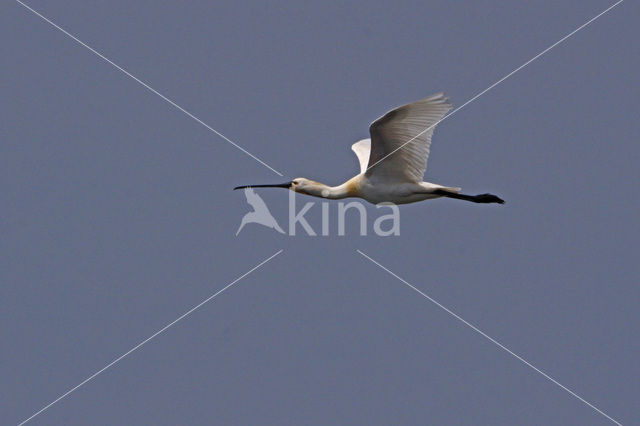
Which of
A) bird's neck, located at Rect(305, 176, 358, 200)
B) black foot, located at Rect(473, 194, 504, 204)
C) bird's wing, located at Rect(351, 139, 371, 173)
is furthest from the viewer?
bird's wing, located at Rect(351, 139, 371, 173)

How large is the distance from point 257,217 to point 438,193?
3.03 meters

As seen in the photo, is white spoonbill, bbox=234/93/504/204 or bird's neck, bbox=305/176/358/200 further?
bird's neck, bbox=305/176/358/200

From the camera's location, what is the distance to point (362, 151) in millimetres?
17203

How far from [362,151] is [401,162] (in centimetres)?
198

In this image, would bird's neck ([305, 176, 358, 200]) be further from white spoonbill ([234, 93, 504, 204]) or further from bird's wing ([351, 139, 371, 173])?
bird's wing ([351, 139, 371, 173])

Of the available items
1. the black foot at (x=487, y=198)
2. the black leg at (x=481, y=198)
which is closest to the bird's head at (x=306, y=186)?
the black leg at (x=481, y=198)

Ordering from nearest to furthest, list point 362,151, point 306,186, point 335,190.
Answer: point 335,190 < point 306,186 < point 362,151

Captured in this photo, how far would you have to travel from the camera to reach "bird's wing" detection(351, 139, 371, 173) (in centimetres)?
1684

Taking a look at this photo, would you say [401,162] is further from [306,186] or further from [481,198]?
[306,186]

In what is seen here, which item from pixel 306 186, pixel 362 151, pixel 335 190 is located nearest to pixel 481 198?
pixel 335 190

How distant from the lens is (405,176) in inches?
609

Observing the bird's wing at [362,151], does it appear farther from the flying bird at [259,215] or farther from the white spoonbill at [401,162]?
the flying bird at [259,215]

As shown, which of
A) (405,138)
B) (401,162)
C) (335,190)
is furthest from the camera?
(335,190)

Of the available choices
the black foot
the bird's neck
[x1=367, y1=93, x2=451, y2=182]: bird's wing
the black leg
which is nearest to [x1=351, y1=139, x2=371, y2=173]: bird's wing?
the bird's neck
